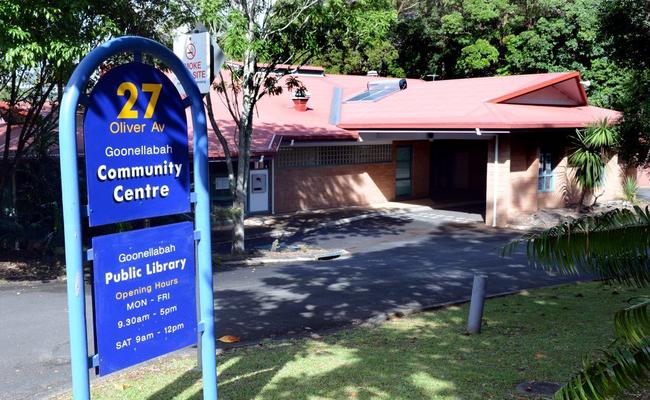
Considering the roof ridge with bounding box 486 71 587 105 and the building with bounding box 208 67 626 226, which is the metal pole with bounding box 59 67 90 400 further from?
the roof ridge with bounding box 486 71 587 105

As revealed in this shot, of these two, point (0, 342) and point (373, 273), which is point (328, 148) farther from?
point (0, 342)

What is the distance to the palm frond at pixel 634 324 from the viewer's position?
4.45 m

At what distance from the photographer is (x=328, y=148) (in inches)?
942

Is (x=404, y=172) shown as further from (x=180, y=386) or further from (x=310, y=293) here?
(x=180, y=386)

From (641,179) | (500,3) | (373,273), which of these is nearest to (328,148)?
(373,273)

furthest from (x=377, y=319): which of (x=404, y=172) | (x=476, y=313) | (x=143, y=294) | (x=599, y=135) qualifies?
(x=404, y=172)

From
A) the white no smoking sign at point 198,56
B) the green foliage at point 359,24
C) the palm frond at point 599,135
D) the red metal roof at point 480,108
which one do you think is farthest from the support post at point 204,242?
the palm frond at point 599,135

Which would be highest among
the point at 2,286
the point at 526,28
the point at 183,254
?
the point at 526,28

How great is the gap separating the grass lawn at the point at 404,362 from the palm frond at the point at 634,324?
6.44 feet

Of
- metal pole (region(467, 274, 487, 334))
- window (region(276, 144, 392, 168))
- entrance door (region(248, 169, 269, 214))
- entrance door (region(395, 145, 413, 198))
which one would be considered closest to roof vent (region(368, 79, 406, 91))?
entrance door (region(395, 145, 413, 198))

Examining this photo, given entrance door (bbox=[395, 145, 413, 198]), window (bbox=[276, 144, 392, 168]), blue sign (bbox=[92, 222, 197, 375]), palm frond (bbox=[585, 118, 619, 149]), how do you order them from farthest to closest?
entrance door (bbox=[395, 145, 413, 198])
window (bbox=[276, 144, 392, 168])
palm frond (bbox=[585, 118, 619, 149])
blue sign (bbox=[92, 222, 197, 375])

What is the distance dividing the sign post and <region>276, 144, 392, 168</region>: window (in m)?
17.1

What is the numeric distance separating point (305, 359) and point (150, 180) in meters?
3.23

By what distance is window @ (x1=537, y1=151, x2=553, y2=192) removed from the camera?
74.5 ft
